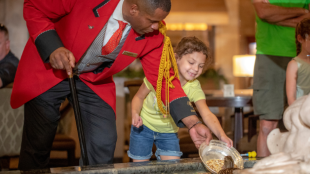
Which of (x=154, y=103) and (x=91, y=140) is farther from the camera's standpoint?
(x=154, y=103)

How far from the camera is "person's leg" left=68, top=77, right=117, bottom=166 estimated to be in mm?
1551

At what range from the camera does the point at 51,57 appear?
1301 millimetres

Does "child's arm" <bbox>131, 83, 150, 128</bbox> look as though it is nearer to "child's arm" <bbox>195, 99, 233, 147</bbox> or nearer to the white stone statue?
"child's arm" <bbox>195, 99, 233, 147</bbox>

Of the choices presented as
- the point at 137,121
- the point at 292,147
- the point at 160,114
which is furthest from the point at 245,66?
the point at 292,147

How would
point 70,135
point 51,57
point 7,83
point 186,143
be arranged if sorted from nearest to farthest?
point 51,57, point 186,143, point 7,83, point 70,135

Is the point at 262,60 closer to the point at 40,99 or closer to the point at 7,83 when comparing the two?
the point at 40,99

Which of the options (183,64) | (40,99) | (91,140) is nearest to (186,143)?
(183,64)

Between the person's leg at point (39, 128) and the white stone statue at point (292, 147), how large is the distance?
3.31ft

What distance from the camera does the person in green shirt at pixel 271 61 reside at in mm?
2088

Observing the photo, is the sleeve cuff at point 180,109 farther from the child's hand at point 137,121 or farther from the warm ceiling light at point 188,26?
the warm ceiling light at point 188,26

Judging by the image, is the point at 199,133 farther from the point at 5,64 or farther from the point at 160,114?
the point at 5,64

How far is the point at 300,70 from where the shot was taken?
1987 mm

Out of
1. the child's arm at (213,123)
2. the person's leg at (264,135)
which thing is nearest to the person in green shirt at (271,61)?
→ the person's leg at (264,135)

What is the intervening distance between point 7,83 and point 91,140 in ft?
5.83
